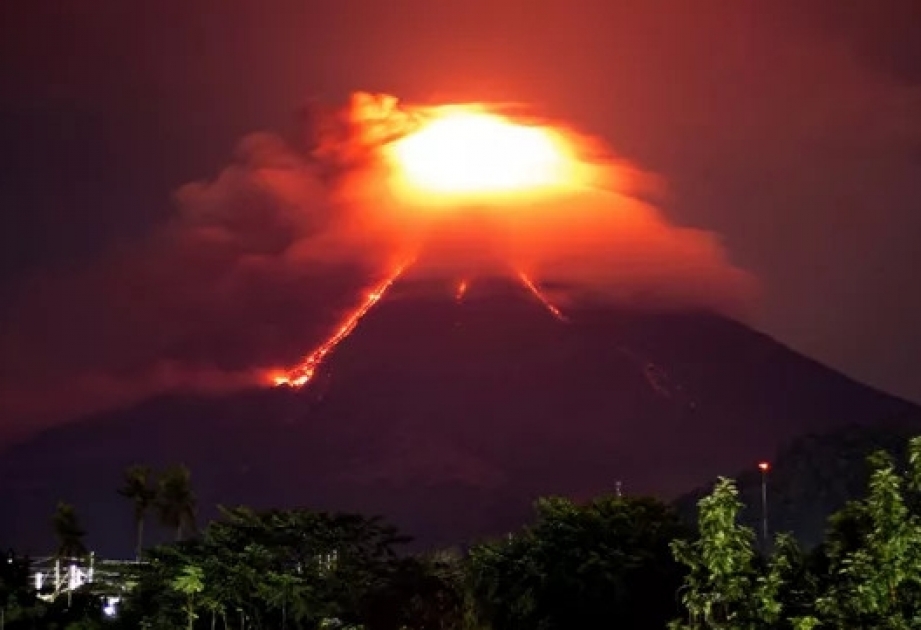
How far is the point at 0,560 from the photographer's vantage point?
2991 centimetres

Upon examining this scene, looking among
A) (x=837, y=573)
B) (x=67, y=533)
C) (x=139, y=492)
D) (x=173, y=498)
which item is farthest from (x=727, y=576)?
(x=173, y=498)

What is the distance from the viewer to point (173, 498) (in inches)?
2675

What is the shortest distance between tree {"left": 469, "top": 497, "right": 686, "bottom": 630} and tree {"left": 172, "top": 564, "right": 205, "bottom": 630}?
17.8 feet

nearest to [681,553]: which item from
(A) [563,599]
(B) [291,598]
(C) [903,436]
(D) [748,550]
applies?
(D) [748,550]

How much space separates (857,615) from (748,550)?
1.30 metres

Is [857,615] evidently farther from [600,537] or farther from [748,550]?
[600,537]

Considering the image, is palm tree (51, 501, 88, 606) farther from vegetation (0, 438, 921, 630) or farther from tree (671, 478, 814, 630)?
tree (671, 478, 814, 630)

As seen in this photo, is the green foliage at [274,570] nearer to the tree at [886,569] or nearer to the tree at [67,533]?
the tree at [886,569]

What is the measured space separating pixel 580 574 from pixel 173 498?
149 ft

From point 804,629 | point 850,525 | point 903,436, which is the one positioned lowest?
point 804,629

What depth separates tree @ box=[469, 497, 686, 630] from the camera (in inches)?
1007

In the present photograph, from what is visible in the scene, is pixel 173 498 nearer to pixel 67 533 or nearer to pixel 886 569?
pixel 67 533

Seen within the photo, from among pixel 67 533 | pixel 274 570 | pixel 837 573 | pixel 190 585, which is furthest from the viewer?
pixel 67 533

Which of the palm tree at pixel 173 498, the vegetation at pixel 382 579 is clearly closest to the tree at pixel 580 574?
the vegetation at pixel 382 579
